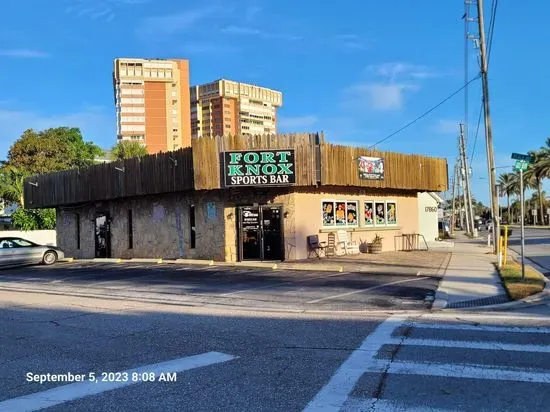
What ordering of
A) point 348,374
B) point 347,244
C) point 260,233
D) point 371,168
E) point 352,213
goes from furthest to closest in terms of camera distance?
point 352,213 < point 347,244 < point 371,168 < point 260,233 < point 348,374

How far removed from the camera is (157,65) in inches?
4210

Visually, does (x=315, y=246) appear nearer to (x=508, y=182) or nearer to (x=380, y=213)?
(x=380, y=213)

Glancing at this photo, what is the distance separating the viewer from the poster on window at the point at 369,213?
25.3 metres

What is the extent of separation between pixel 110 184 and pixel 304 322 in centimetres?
1909

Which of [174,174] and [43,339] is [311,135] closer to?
[174,174]

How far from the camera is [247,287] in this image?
14.4 m

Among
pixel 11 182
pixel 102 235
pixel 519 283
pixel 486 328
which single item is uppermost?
pixel 11 182

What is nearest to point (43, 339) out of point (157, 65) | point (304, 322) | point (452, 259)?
point (304, 322)

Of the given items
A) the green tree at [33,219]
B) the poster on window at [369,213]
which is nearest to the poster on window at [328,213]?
the poster on window at [369,213]

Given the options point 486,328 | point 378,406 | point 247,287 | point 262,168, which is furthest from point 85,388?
point 262,168

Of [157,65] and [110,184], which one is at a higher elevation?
[157,65]

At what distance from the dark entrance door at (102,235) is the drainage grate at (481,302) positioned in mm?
20948

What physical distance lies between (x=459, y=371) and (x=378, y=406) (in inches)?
62.3

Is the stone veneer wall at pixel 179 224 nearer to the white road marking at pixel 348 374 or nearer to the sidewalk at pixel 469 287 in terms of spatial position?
the sidewalk at pixel 469 287
